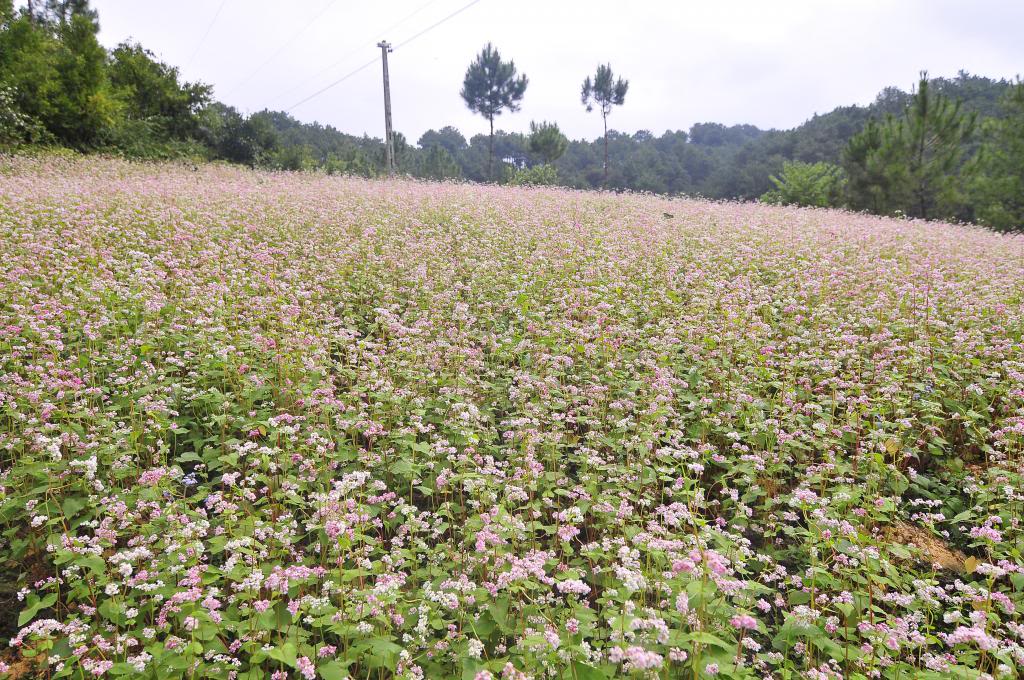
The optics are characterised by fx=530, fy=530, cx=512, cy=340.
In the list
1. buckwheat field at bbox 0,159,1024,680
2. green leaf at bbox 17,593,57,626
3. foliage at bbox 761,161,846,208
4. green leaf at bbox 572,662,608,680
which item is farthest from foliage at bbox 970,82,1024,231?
green leaf at bbox 17,593,57,626

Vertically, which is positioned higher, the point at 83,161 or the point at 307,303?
the point at 83,161

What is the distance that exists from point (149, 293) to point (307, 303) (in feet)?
5.79

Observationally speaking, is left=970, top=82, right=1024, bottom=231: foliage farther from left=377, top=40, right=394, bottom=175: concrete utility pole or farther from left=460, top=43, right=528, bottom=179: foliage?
left=460, top=43, right=528, bottom=179: foliage

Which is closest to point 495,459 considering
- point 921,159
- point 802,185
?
point 921,159

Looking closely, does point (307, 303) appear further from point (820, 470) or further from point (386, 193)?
point (386, 193)

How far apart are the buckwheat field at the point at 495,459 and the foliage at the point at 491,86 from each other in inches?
2354

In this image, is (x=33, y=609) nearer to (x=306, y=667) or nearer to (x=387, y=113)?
(x=306, y=667)

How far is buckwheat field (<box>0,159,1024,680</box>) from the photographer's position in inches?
104

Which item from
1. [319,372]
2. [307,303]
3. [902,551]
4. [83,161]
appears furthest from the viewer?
[83,161]

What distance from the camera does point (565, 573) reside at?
9.59 ft

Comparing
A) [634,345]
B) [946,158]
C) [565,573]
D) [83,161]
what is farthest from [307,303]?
[946,158]

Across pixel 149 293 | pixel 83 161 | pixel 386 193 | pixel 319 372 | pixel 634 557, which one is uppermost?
pixel 83 161

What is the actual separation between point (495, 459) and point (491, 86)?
68.6m

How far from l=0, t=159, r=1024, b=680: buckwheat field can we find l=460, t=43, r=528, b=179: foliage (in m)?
59.8
